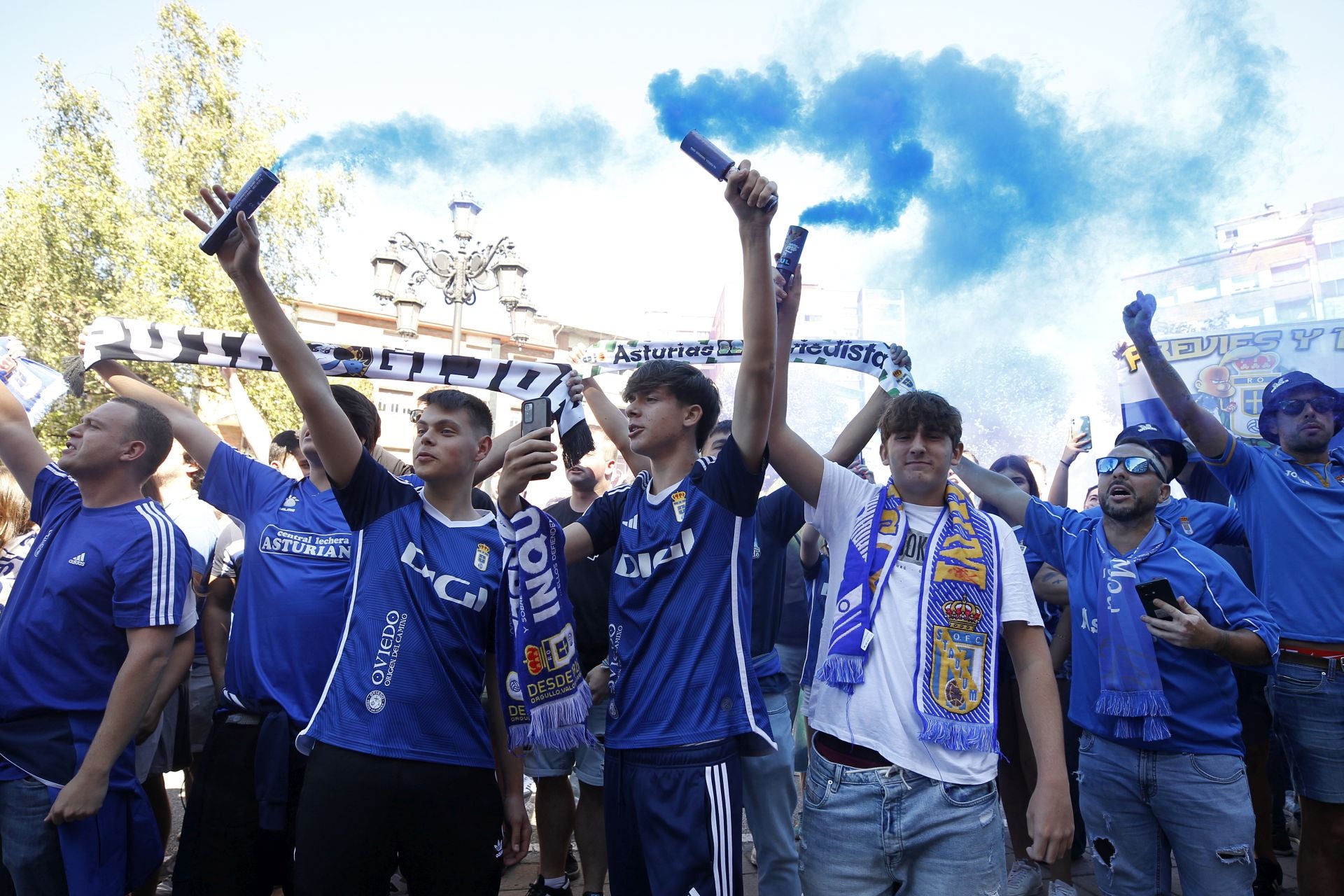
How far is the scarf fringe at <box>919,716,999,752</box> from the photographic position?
238 cm

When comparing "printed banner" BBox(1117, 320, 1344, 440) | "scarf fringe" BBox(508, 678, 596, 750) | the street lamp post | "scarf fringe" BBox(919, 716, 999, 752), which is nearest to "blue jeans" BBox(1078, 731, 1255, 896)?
"scarf fringe" BBox(919, 716, 999, 752)

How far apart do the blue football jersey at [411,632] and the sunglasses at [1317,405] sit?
3.88 meters

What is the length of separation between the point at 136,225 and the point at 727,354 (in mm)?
13806

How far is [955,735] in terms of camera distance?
238 centimetres

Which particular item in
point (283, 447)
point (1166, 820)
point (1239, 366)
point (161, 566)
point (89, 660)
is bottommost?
point (1166, 820)

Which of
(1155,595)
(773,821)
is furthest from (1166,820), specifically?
(773,821)

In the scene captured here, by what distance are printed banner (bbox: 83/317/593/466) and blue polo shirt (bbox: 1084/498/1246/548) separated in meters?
2.92

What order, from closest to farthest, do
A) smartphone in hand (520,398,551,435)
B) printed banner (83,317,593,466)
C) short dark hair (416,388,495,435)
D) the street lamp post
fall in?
smartphone in hand (520,398,551,435)
short dark hair (416,388,495,435)
printed banner (83,317,593,466)
the street lamp post

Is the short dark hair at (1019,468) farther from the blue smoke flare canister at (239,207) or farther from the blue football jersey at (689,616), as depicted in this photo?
the blue smoke flare canister at (239,207)

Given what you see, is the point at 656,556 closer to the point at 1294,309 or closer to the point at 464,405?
the point at 464,405

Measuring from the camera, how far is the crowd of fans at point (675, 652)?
2438 mm

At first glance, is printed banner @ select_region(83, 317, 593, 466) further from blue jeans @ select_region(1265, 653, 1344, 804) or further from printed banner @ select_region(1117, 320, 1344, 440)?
printed banner @ select_region(1117, 320, 1344, 440)

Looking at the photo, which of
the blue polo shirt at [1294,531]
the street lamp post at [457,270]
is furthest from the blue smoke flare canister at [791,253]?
the street lamp post at [457,270]

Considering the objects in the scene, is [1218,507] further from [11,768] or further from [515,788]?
[11,768]
